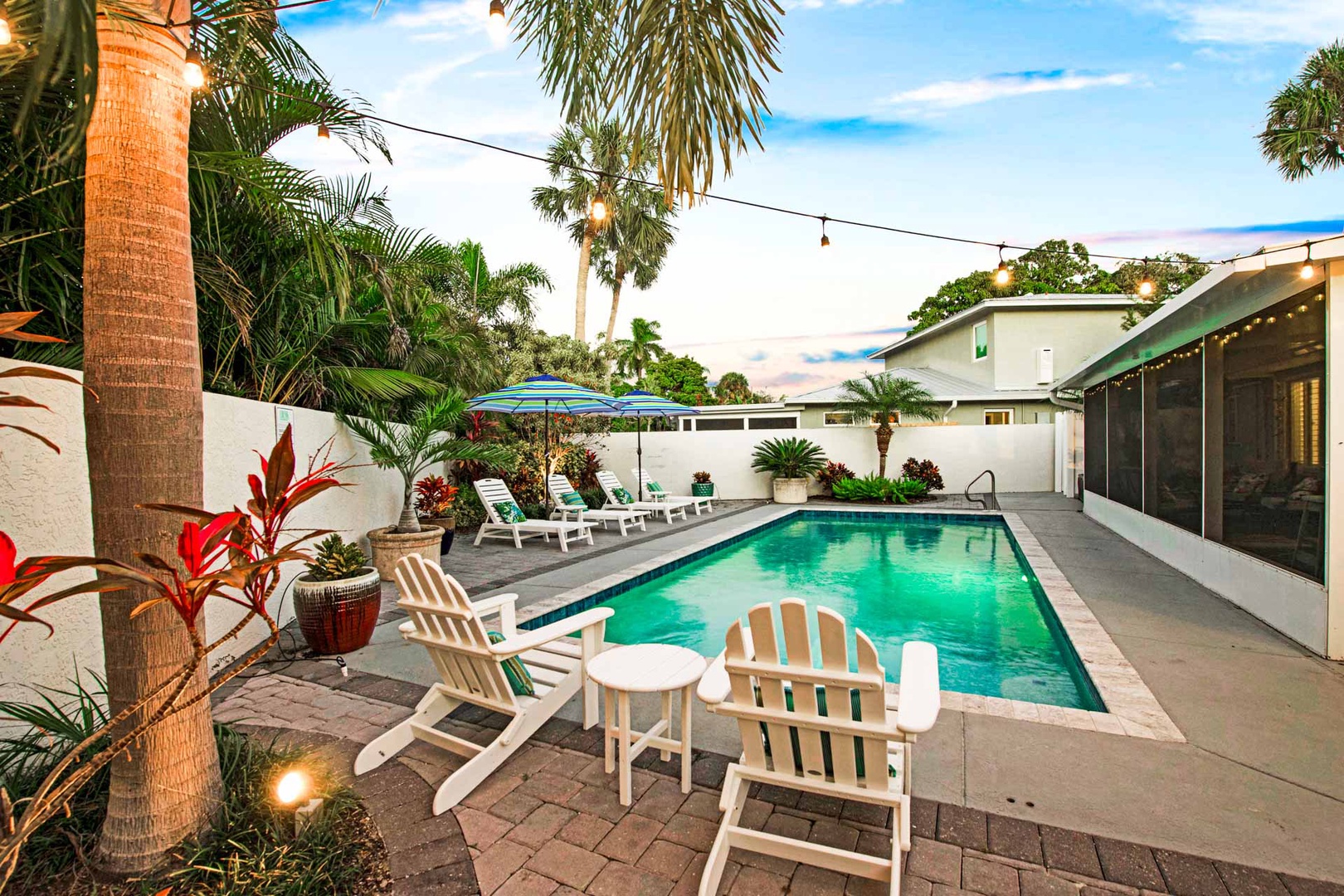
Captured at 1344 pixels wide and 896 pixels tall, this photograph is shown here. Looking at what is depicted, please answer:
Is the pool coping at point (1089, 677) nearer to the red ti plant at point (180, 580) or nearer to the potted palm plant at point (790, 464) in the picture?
the red ti plant at point (180, 580)

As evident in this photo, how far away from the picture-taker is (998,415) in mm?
17719

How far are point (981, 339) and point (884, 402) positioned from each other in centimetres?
662

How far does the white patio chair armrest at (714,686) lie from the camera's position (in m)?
2.29

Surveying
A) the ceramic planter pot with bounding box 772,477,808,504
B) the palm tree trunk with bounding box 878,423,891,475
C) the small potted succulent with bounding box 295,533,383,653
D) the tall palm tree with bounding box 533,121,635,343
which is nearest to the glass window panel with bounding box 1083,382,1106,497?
the palm tree trunk with bounding box 878,423,891,475

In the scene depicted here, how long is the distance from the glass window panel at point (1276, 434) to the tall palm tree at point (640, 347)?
26344 millimetres

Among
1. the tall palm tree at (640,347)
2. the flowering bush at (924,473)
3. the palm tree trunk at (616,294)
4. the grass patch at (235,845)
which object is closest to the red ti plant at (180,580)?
the grass patch at (235,845)

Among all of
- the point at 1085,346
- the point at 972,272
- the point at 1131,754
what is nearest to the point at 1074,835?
the point at 1131,754

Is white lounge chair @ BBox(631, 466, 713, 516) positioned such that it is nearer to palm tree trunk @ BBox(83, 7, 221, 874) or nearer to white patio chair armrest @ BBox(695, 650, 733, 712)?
white patio chair armrest @ BBox(695, 650, 733, 712)

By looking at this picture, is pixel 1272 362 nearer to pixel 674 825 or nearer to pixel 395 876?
pixel 674 825

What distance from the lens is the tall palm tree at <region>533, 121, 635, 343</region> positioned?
61.4 feet

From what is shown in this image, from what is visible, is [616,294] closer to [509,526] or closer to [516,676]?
[509,526]

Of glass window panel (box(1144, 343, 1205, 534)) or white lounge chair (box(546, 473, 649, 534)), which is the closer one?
glass window panel (box(1144, 343, 1205, 534))

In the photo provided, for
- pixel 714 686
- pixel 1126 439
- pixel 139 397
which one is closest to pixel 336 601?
pixel 139 397

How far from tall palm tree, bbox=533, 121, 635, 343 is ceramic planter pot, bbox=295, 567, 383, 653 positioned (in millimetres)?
15600
